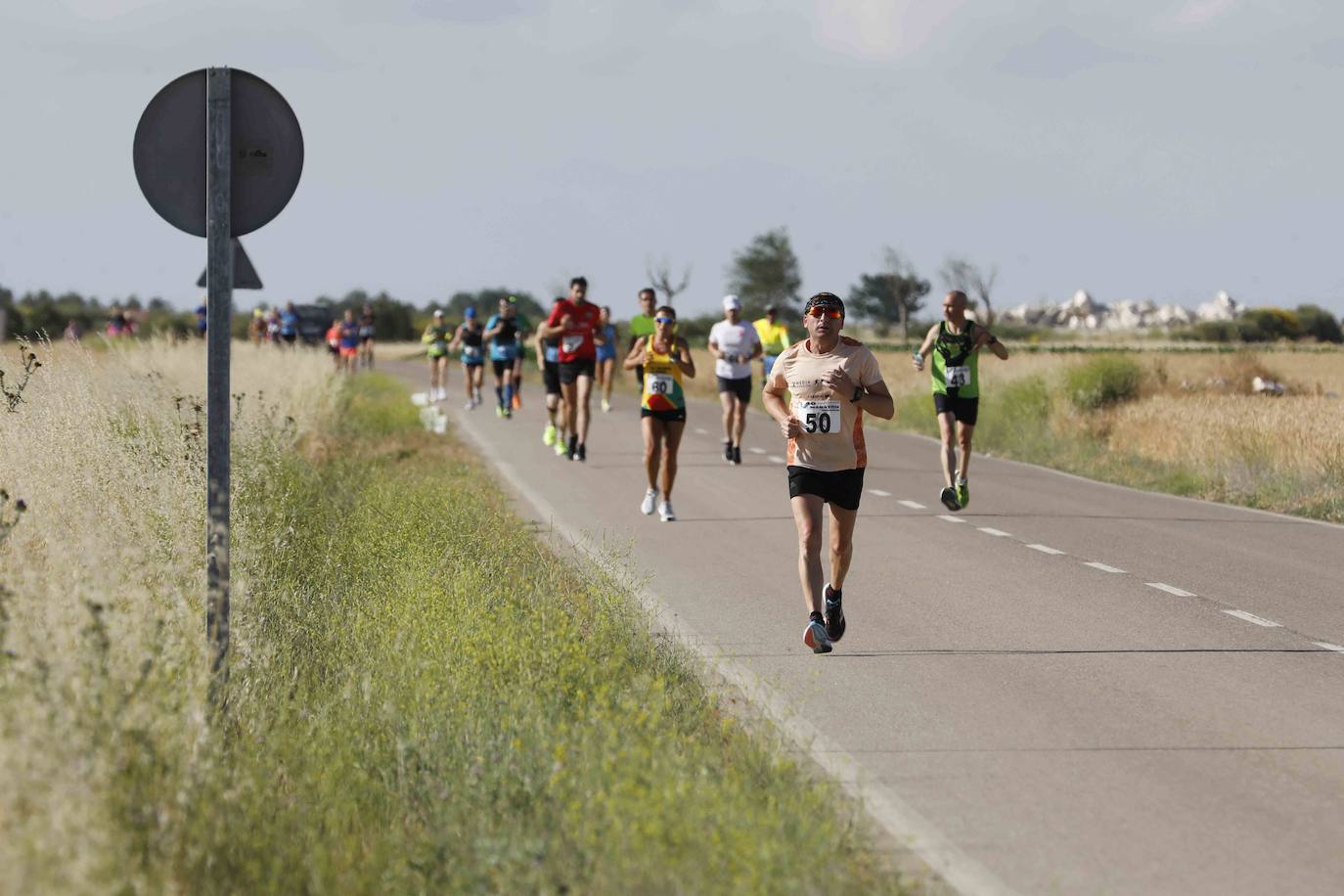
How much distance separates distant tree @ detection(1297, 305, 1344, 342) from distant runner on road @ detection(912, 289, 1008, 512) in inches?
4254

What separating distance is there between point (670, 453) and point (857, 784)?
349 inches

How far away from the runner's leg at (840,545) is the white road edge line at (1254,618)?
8.52 ft

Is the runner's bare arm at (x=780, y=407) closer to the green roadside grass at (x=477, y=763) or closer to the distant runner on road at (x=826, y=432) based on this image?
the distant runner on road at (x=826, y=432)

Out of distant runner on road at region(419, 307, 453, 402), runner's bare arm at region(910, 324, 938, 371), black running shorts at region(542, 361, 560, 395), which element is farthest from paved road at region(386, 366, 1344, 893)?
distant runner on road at region(419, 307, 453, 402)

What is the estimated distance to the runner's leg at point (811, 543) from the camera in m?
9.22

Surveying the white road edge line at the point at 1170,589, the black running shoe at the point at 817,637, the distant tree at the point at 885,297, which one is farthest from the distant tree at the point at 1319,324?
the black running shoe at the point at 817,637

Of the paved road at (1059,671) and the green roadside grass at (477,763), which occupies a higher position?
the green roadside grass at (477,763)

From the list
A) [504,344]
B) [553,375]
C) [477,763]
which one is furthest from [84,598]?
[504,344]

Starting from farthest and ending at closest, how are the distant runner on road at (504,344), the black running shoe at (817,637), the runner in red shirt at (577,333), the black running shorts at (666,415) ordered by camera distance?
the distant runner on road at (504,344), the runner in red shirt at (577,333), the black running shorts at (666,415), the black running shoe at (817,637)

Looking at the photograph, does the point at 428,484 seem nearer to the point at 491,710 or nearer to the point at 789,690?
Answer: the point at 789,690

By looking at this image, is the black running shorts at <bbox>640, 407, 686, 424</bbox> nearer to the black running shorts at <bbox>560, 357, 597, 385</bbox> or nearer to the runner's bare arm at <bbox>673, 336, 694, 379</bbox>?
the runner's bare arm at <bbox>673, 336, 694, 379</bbox>

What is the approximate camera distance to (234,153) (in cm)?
655

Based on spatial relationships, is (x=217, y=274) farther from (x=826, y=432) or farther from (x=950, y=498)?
(x=950, y=498)

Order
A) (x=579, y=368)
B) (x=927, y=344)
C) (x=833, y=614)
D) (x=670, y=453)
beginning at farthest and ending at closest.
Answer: (x=579, y=368), (x=927, y=344), (x=670, y=453), (x=833, y=614)
